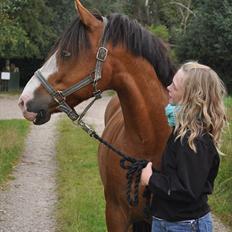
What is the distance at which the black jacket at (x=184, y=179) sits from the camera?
92.8 inches

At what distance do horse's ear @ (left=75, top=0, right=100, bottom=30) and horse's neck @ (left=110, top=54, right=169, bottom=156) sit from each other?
1.07ft

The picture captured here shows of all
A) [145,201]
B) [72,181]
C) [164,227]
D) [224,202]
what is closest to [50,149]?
[72,181]

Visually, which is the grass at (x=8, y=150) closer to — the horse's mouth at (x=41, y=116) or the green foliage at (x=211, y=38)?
the horse's mouth at (x=41, y=116)

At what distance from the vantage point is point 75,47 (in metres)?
3.09

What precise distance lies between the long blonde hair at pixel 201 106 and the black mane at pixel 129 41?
30.7 inches

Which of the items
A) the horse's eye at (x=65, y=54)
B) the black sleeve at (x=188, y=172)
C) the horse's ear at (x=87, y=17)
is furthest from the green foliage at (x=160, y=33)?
the black sleeve at (x=188, y=172)

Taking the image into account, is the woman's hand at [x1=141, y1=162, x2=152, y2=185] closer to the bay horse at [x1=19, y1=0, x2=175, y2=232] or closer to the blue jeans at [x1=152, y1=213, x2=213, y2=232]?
the blue jeans at [x1=152, y1=213, x2=213, y2=232]

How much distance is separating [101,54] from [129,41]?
0.23 m

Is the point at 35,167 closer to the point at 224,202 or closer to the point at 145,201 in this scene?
the point at 224,202

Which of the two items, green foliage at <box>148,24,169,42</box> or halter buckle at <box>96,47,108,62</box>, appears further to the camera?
green foliage at <box>148,24,169,42</box>

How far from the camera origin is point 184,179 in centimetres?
236

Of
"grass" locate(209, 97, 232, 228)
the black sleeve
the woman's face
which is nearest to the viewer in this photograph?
the black sleeve

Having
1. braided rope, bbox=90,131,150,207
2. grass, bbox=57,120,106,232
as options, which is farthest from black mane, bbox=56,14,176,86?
grass, bbox=57,120,106,232

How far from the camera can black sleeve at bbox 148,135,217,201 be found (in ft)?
7.72
